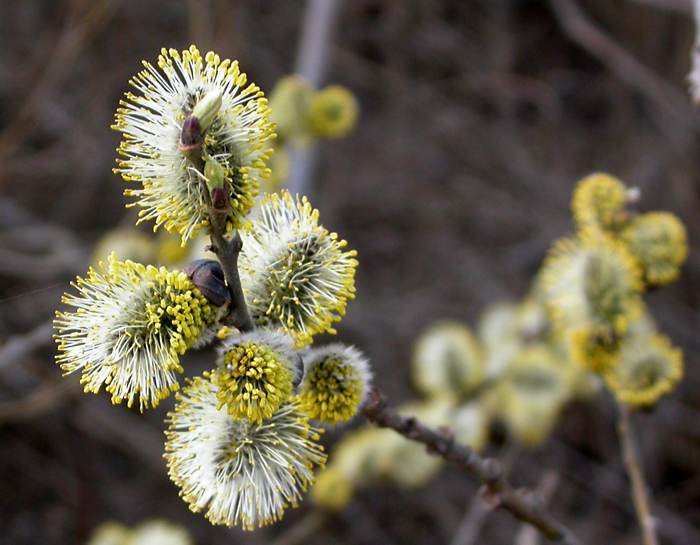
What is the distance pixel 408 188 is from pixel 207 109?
4.25 meters

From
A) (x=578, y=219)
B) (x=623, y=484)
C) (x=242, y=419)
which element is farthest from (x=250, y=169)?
(x=623, y=484)

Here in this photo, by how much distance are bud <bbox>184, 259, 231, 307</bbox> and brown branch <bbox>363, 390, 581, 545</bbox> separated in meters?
0.36

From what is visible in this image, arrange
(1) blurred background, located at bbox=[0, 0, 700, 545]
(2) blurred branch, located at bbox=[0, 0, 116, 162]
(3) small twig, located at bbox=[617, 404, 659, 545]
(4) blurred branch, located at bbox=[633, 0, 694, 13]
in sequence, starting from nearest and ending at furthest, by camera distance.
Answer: (3) small twig, located at bbox=[617, 404, 659, 545]
(4) blurred branch, located at bbox=[633, 0, 694, 13]
(2) blurred branch, located at bbox=[0, 0, 116, 162]
(1) blurred background, located at bbox=[0, 0, 700, 545]

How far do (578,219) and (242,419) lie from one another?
131 centimetres

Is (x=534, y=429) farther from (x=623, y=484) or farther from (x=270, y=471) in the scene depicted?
(x=270, y=471)

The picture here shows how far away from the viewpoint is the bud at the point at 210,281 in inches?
46.2

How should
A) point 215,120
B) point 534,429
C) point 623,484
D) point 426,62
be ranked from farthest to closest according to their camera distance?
point 426,62
point 623,484
point 534,429
point 215,120

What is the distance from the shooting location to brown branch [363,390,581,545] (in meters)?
1.38

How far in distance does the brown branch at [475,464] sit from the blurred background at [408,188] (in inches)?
97.5

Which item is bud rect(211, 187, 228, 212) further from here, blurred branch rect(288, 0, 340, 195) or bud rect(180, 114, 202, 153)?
blurred branch rect(288, 0, 340, 195)

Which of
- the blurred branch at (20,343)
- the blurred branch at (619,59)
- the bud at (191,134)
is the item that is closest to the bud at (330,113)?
the blurred branch at (20,343)

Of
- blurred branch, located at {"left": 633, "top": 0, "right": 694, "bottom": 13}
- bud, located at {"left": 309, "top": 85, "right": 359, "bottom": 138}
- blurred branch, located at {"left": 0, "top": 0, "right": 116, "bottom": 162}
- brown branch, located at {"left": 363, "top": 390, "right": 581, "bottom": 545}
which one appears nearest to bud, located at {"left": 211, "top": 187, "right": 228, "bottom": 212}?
brown branch, located at {"left": 363, "top": 390, "right": 581, "bottom": 545}

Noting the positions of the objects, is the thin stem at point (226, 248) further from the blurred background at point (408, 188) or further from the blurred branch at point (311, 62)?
the blurred background at point (408, 188)

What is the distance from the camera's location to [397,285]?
5.23m
